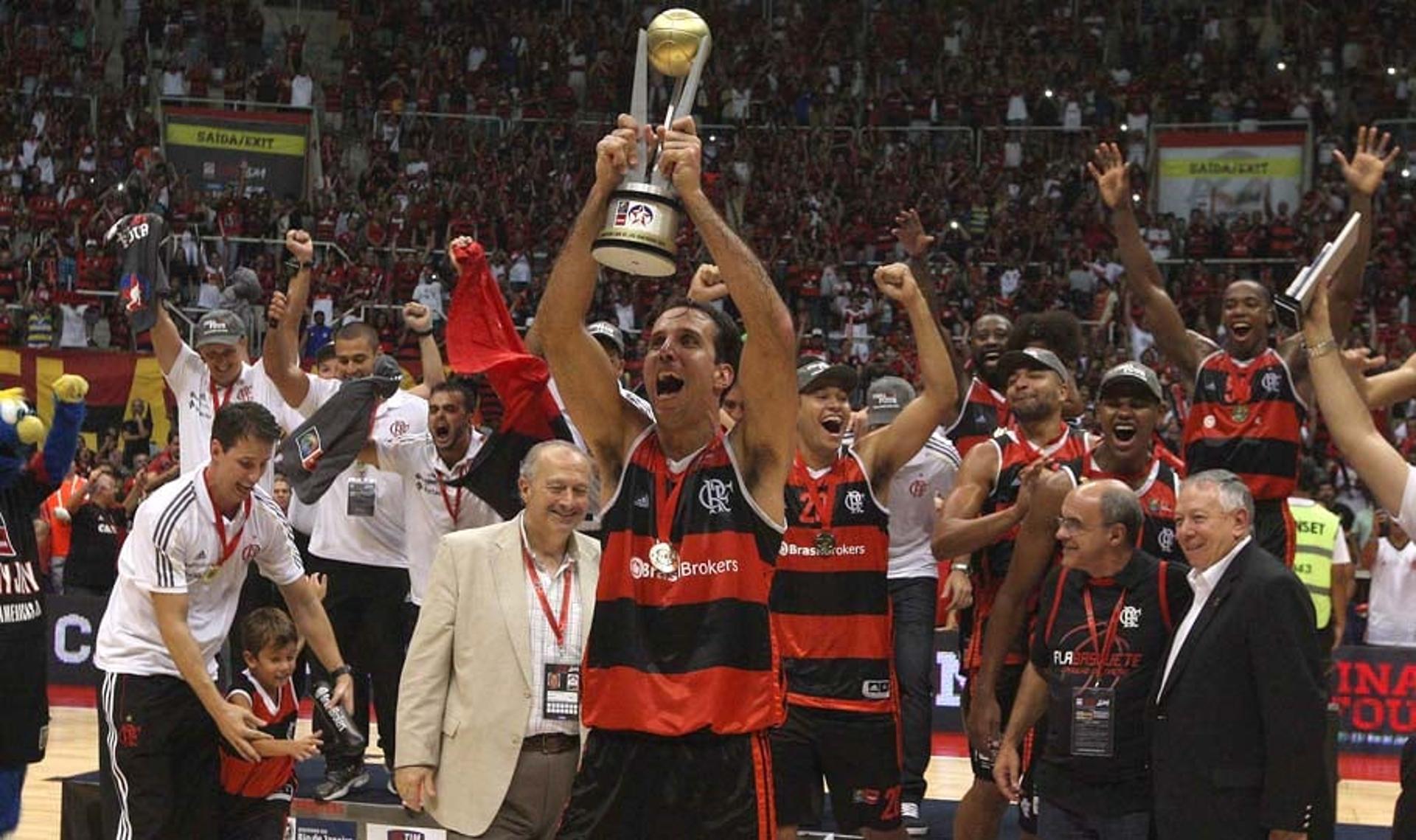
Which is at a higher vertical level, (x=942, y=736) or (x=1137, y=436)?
(x=1137, y=436)

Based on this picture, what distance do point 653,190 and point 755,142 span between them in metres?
24.2

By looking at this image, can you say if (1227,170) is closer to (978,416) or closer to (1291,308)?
(978,416)

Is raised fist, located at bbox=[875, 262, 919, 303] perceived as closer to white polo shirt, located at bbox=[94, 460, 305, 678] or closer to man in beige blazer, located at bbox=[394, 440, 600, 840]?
man in beige blazer, located at bbox=[394, 440, 600, 840]

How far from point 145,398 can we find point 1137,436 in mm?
16094

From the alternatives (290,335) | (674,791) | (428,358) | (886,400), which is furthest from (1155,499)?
(290,335)

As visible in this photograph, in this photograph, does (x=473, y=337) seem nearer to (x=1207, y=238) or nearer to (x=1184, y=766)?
(x=1184, y=766)

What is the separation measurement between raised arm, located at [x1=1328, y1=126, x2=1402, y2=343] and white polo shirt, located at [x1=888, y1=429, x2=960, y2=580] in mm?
1947

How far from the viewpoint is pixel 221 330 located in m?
8.44

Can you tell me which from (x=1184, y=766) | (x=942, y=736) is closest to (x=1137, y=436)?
(x=1184, y=766)

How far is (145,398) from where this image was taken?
20719mm

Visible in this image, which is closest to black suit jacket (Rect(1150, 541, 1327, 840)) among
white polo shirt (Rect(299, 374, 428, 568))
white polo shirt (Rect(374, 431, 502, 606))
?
white polo shirt (Rect(374, 431, 502, 606))

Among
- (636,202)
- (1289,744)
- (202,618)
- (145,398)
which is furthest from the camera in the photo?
(145,398)

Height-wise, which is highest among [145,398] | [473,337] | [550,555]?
[473,337]

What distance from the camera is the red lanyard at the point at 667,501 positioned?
4.48 m
